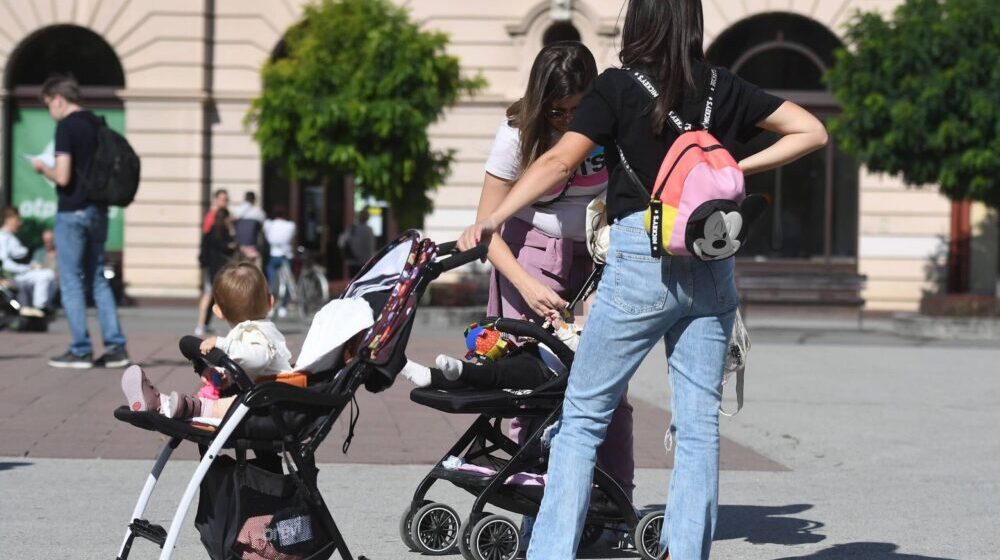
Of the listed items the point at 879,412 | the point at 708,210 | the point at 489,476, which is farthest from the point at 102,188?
the point at 708,210

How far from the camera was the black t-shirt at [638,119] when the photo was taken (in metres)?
4.29

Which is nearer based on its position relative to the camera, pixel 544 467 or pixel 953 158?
pixel 544 467

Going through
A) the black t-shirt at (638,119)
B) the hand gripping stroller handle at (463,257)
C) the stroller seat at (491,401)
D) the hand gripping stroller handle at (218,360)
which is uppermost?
the black t-shirt at (638,119)

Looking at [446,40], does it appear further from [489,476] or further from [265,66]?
[489,476]

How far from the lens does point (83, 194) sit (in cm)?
1073

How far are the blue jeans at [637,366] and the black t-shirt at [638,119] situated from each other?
127 mm

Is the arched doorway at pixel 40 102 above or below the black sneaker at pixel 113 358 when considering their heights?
above

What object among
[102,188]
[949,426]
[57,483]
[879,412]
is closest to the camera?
[57,483]

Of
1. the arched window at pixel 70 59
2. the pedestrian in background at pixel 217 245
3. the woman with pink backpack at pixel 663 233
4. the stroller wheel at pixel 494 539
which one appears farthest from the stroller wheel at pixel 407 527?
the arched window at pixel 70 59

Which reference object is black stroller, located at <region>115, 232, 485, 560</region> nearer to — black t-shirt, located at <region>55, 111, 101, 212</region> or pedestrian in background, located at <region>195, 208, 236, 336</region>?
black t-shirt, located at <region>55, 111, 101, 212</region>

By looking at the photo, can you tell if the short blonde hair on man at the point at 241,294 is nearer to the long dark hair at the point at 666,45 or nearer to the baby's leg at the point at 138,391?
the baby's leg at the point at 138,391

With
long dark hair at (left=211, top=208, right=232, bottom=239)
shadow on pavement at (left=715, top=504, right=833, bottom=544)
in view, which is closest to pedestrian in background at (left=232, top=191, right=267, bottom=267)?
long dark hair at (left=211, top=208, right=232, bottom=239)

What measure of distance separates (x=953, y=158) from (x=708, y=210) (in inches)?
588

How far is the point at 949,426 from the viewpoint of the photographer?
9.32 metres
